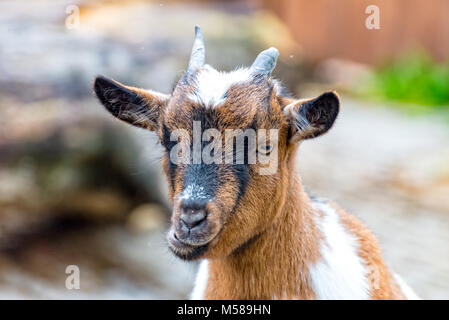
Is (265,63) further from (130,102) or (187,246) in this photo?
(187,246)

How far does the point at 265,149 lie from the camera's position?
3951 mm

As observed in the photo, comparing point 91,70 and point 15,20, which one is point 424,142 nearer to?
point 91,70

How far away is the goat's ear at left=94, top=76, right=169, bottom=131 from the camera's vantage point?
4266 millimetres

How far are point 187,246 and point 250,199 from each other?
52 centimetres

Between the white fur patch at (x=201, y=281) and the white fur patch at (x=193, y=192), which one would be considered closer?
the white fur patch at (x=193, y=192)

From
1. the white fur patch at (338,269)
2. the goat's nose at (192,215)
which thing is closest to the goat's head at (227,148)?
the goat's nose at (192,215)

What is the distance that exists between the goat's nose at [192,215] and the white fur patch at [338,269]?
3.55ft

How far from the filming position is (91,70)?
8898 millimetres

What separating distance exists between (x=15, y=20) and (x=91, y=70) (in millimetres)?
1728

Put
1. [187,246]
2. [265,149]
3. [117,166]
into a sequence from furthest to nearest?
[117,166] < [265,149] < [187,246]

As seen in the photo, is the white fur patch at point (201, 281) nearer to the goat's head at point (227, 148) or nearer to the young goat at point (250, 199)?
the young goat at point (250, 199)

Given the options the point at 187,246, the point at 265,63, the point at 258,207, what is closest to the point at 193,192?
the point at 187,246

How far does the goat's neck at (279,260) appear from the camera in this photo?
4250 millimetres
